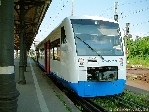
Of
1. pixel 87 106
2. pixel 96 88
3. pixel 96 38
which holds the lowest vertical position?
pixel 87 106

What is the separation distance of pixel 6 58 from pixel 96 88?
17.1 ft

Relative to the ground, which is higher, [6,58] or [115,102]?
[6,58]

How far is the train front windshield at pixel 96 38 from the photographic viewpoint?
9.39 m

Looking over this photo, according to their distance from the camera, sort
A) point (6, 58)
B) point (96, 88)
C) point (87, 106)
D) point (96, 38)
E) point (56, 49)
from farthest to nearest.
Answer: point (56, 49), point (96, 38), point (96, 88), point (87, 106), point (6, 58)

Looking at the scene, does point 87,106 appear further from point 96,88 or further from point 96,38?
point 96,38

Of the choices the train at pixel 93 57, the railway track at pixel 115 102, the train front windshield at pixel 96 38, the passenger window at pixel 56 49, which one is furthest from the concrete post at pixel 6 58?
the passenger window at pixel 56 49

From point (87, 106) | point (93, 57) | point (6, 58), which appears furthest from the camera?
point (93, 57)

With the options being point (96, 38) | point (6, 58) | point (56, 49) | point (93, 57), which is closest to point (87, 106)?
point (93, 57)

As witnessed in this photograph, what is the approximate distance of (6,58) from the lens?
4.25m

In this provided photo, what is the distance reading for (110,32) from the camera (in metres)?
9.97

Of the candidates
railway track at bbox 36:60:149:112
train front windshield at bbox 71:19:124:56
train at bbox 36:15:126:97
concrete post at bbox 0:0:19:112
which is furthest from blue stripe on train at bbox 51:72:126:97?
concrete post at bbox 0:0:19:112

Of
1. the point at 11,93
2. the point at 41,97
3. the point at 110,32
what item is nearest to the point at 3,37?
the point at 11,93

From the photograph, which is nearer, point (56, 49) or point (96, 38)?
point (96, 38)

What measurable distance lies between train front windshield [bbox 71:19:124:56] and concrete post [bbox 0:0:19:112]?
499 centimetres
